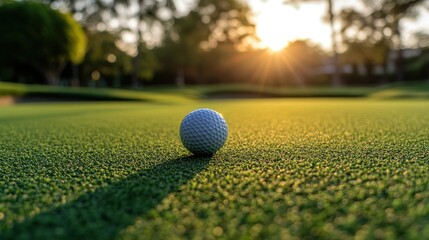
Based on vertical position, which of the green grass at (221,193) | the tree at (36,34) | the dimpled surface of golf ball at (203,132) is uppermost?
the tree at (36,34)

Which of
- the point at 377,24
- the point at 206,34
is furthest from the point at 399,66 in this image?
the point at 206,34

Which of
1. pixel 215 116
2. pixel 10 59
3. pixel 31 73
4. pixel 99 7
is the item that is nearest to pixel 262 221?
pixel 215 116

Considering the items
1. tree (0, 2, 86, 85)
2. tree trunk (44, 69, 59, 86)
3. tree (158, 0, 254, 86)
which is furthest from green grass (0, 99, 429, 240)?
tree (158, 0, 254, 86)

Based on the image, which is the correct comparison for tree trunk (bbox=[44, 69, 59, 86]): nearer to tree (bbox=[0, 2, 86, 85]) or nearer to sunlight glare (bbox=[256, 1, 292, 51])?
tree (bbox=[0, 2, 86, 85])

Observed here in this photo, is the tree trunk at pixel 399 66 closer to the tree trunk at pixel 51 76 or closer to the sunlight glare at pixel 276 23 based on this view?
the sunlight glare at pixel 276 23

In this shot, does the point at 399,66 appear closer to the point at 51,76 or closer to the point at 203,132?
the point at 51,76

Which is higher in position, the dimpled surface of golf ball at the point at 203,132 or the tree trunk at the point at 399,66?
the tree trunk at the point at 399,66

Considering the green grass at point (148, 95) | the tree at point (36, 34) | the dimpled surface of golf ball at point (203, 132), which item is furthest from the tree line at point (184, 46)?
the dimpled surface of golf ball at point (203, 132)
